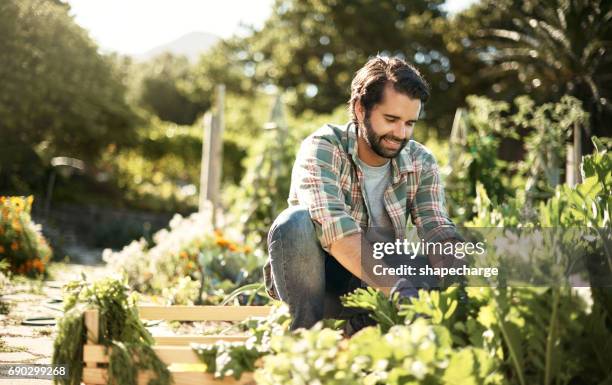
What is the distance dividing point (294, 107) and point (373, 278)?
18229 mm

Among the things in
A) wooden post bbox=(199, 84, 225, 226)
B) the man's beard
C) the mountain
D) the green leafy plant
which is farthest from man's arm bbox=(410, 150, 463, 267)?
the mountain

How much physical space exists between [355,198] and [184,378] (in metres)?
0.92

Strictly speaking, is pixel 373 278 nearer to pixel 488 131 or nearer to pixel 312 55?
pixel 488 131

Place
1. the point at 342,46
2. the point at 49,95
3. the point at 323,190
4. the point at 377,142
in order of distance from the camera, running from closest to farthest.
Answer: the point at 323,190 < the point at 377,142 < the point at 49,95 < the point at 342,46

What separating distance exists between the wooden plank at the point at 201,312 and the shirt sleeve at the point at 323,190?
37 cm

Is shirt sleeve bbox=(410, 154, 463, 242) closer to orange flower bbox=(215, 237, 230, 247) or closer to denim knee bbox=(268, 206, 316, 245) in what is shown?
denim knee bbox=(268, 206, 316, 245)

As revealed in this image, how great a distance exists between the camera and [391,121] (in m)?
2.35

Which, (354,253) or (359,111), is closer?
(354,253)

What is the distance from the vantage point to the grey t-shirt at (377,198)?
8.29 feet

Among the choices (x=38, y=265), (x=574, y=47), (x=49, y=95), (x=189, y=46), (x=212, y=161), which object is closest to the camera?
(x=38, y=265)

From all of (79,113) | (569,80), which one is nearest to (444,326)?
(569,80)

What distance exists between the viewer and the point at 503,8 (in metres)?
7.43

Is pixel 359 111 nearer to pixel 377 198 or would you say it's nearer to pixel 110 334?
pixel 377 198

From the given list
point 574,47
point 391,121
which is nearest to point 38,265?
point 391,121
